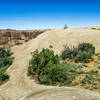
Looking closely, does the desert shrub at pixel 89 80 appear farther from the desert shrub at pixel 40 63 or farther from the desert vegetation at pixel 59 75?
the desert shrub at pixel 40 63

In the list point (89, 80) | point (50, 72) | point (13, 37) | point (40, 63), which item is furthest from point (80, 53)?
point (13, 37)

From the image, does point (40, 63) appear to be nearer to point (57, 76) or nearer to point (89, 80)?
point (57, 76)

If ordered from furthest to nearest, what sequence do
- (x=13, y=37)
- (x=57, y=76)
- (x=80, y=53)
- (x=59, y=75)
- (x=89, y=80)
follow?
1. (x=13, y=37)
2. (x=80, y=53)
3. (x=59, y=75)
4. (x=57, y=76)
5. (x=89, y=80)

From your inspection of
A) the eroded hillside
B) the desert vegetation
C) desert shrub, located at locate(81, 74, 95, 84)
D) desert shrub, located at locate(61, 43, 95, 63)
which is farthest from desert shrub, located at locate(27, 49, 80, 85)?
the eroded hillside

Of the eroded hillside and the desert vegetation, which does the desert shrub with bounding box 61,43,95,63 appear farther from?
the eroded hillside

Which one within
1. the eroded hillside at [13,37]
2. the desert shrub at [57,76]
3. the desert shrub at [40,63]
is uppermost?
the eroded hillside at [13,37]

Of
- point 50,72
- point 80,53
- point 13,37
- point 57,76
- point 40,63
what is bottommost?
point 57,76

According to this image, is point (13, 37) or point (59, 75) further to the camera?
point (13, 37)

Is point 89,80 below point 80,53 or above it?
below

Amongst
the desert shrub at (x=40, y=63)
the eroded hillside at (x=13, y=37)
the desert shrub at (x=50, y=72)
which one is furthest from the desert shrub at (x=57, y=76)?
the eroded hillside at (x=13, y=37)

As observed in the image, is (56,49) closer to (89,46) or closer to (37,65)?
(89,46)

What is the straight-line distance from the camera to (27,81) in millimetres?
11562

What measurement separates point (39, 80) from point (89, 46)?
34.7 ft

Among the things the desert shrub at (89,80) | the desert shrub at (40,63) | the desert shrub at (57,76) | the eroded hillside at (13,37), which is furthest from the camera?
the eroded hillside at (13,37)
